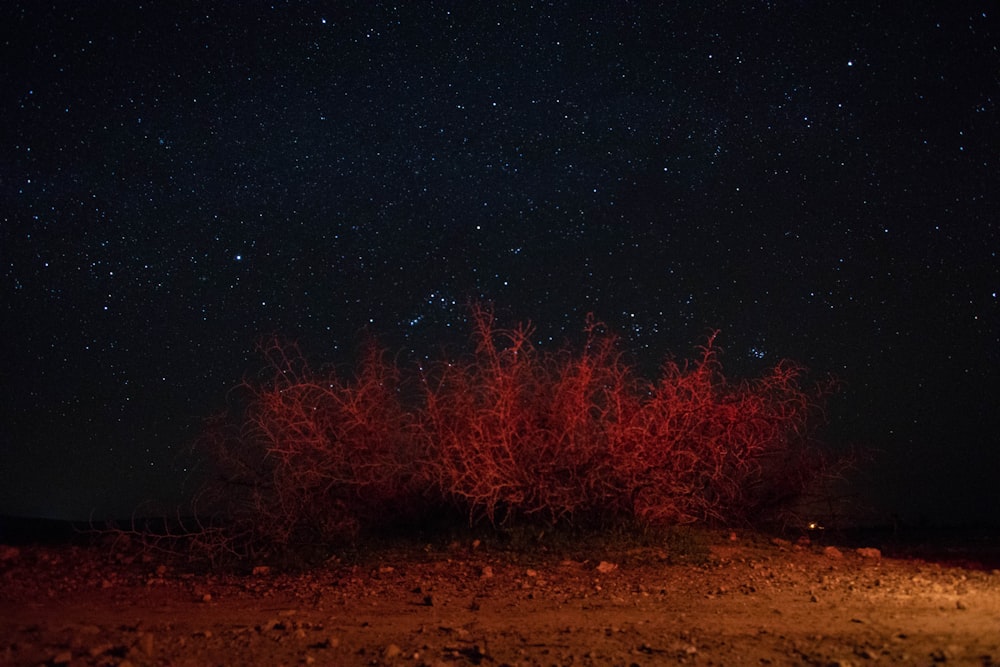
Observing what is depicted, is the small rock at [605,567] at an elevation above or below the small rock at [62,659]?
below

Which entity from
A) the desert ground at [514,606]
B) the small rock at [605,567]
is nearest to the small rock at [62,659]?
the desert ground at [514,606]

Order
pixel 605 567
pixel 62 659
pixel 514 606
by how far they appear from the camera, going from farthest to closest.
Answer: pixel 605 567
pixel 514 606
pixel 62 659

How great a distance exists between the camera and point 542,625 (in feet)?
27.8

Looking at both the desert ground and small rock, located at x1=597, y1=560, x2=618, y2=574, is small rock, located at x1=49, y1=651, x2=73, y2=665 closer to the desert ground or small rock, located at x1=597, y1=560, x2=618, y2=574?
the desert ground

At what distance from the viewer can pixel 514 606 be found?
952 cm

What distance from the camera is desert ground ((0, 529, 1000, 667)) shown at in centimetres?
715

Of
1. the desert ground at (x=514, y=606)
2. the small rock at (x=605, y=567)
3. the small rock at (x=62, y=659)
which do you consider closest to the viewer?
the small rock at (x=62, y=659)

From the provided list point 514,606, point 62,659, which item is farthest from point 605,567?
point 62,659

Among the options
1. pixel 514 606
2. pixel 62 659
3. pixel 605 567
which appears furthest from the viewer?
pixel 605 567

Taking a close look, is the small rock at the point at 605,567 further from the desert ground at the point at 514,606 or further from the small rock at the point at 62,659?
the small rock at the point at 62,659

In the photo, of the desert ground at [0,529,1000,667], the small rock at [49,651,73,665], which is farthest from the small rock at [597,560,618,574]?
the small rock at [49,651,73,665]

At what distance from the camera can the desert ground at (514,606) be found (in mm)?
7152

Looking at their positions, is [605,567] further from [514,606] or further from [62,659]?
[62,659]

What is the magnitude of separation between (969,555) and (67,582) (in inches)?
504
